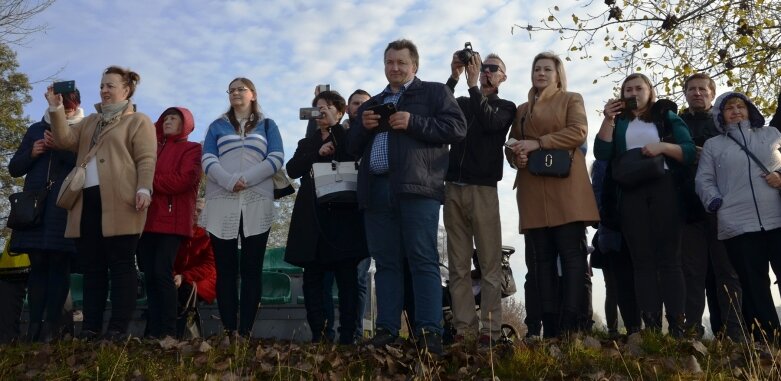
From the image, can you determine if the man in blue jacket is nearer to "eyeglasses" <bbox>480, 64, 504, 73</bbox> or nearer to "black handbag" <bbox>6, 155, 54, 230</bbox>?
"eyeglasses" <bbox>480, 64, 504, 73</bbox>

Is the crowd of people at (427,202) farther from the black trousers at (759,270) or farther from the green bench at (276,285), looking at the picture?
the green bench at (276,285)

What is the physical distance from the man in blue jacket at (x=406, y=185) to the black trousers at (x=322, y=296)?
1.11 metres

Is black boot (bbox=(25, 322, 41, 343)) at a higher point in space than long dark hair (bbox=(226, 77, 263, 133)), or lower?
lower

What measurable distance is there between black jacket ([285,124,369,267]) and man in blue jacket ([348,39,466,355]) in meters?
0.82

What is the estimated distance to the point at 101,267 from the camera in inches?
242

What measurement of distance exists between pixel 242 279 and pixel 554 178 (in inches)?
98.6

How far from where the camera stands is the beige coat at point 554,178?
5.76 meters

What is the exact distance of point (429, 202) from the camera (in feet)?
17.0

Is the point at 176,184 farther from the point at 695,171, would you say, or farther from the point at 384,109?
the point at 695,171

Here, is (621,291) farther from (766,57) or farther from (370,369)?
(766,57)

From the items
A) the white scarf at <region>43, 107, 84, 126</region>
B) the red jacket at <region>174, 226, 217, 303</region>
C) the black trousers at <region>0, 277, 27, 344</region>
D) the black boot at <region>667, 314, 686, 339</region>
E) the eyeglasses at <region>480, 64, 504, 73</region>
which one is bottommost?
the black boot at <region>667, 314, 686, 339</region>

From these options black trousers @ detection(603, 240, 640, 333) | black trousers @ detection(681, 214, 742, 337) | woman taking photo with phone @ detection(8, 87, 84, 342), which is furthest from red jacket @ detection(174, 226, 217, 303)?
black trousers @ detection(681, 214, 742, 337)

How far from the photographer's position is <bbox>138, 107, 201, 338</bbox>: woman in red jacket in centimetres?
616

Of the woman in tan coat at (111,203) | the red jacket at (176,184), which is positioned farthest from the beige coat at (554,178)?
the woman in tan coat at (111,203)
